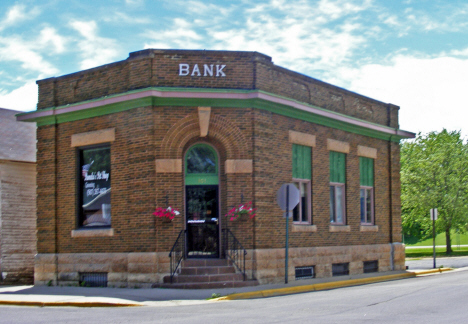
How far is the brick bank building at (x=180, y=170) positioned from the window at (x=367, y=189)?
2.86 m

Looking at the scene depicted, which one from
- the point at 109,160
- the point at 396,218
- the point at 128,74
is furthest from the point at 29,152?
the point at 396,218

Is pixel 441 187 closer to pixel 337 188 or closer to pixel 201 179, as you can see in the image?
pixel 337 188

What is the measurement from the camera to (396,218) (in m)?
24.5

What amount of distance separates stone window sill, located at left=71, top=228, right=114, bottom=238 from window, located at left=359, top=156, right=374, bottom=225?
983cm

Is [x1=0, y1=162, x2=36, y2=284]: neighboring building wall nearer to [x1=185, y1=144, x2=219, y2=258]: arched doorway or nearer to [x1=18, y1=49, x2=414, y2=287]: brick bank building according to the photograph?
[x1=18, y1=49, x2=414, y2=287]: brick bank building

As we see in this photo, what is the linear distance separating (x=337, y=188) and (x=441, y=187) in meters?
22.3

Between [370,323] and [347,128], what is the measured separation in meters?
13.0

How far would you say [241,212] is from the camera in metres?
17.3

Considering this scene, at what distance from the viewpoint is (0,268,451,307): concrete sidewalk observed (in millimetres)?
13844

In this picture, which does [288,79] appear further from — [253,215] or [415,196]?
[415,196]

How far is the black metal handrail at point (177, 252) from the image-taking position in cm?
1670

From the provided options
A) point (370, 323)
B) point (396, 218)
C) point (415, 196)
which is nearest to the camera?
point (370, 323)

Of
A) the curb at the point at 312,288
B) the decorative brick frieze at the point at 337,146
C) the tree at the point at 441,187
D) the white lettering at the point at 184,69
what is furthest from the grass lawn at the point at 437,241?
the white lettering at the point at 184,69

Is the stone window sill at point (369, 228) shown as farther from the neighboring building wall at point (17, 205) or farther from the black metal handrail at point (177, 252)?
the neighboring building wall at point (17, 205)
